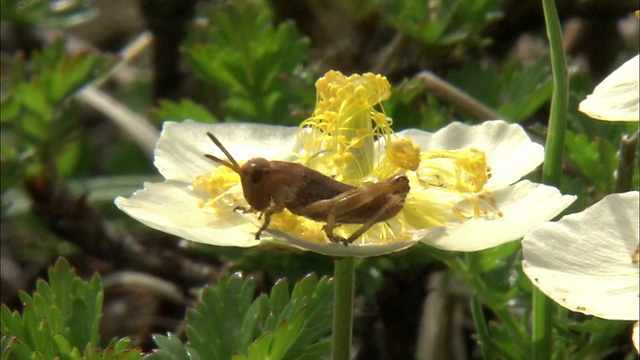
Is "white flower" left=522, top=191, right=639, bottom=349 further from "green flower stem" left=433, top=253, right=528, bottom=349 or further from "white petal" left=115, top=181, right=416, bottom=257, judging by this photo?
"green flower stem" left=433, top=253, right=528, bottom=349

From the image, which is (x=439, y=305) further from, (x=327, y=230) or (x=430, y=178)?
(x=327, y=230)

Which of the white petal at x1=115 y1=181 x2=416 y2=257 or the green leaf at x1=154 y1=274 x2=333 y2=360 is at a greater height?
the white petal at x1=115 y1=181 x2=416 y2=257

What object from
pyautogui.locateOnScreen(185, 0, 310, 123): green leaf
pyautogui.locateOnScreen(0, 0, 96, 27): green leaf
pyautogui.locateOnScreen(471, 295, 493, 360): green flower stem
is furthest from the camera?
pyautogui.locateOnScreen(0, 0, 96, 27): green leaf

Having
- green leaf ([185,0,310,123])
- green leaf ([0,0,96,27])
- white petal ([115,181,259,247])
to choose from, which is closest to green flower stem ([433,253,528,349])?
white petal ([115,181,259,247])

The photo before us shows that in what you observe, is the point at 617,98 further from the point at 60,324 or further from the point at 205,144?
the point at 60,324

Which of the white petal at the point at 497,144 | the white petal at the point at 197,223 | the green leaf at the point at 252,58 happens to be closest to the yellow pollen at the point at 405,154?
the white petal at the point at 497,144

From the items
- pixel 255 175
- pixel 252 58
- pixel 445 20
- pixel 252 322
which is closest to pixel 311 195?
pixel 255 175

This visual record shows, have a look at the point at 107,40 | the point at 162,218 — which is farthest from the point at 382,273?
the point at 107,40
